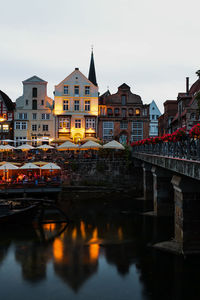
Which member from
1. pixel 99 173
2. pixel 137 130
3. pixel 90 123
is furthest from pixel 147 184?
pixel 90 123

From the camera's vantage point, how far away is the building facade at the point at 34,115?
57750 mm

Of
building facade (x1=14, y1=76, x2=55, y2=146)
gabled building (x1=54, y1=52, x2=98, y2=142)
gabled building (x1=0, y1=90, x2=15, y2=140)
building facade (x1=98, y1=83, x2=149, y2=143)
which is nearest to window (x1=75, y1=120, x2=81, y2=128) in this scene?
gabled building (x1=54, y1=52, x2=98, y2=142)

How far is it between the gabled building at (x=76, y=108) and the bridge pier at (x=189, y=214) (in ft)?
137

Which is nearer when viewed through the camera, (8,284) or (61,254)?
(8,284)

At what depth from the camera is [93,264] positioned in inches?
640

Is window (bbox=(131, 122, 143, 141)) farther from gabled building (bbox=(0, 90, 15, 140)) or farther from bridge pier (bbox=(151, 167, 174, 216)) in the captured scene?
bridge pier (bbox=(151, 167, 174, 216))

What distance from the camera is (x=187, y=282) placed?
14.1 m

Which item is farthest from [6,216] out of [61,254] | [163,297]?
[163,297]

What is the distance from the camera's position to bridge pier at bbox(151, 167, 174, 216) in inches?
981

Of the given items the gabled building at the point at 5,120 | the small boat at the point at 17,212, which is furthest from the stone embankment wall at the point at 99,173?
the gabled building at the point at 5,120

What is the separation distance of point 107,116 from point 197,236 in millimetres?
44017

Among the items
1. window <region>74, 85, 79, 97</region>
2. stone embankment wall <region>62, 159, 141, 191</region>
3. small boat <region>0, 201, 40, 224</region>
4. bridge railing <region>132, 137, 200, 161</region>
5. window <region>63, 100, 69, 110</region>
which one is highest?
window <region>74, 85, 79, 97</region>

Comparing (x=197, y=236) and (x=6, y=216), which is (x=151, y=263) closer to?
(x=197, y=236)

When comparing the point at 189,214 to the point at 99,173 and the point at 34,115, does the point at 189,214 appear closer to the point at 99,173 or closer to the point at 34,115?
the point at 99,173
